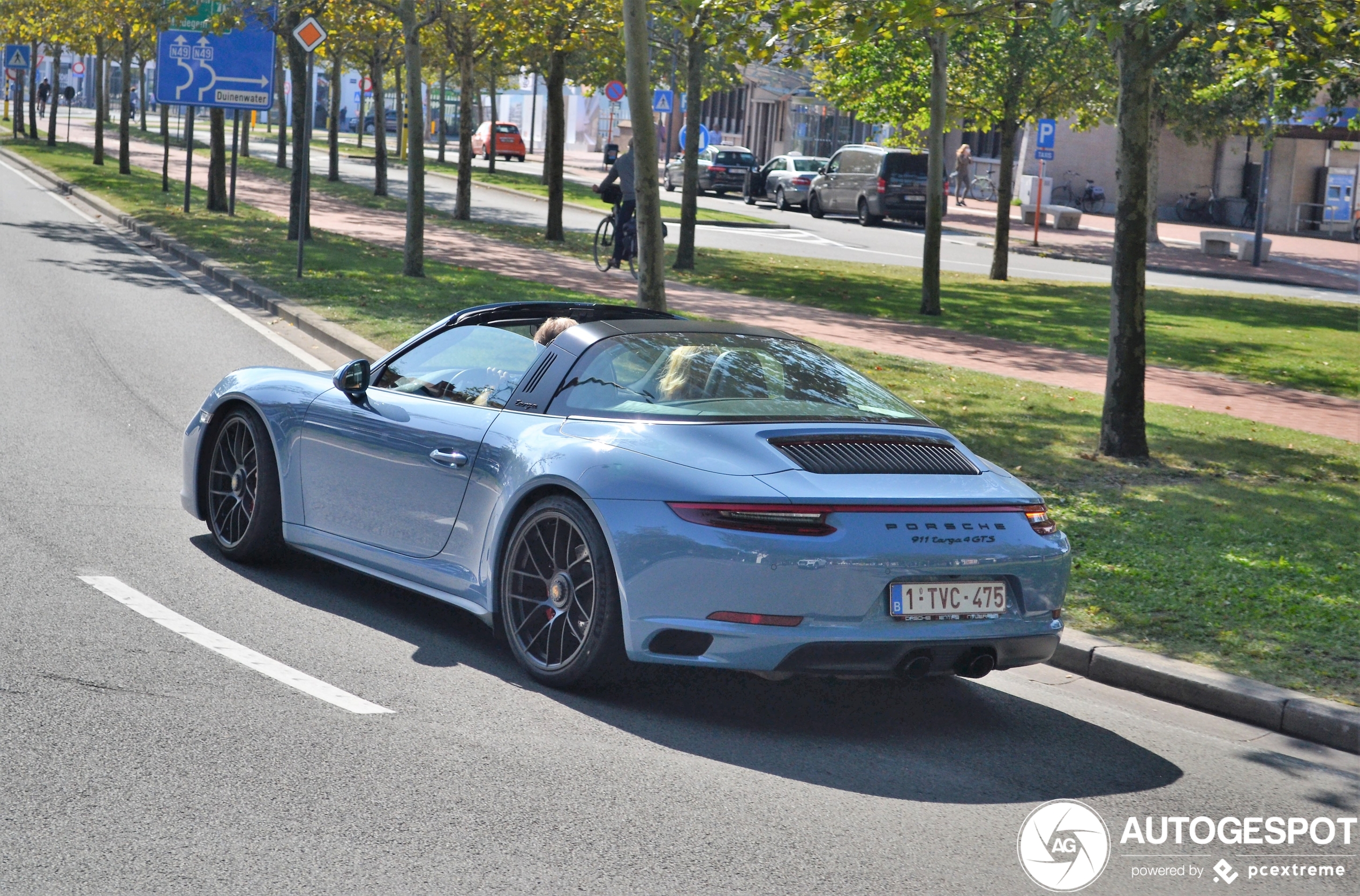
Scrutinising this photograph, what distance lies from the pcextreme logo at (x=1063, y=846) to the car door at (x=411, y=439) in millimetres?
2458

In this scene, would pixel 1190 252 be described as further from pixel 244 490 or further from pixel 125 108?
pixel 244 490

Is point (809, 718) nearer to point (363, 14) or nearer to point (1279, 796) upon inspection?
point (1279, 796)

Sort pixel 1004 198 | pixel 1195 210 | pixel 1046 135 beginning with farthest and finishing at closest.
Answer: pixel 1195 210 → pixel 1046 135 → pixel 1004 198

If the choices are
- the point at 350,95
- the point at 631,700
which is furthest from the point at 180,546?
the point at 350,95

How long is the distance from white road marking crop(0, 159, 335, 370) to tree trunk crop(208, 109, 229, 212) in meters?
2.12

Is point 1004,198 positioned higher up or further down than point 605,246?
higher up

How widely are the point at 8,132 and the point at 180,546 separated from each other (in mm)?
57538

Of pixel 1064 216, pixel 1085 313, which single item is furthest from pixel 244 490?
pixel 1064 216

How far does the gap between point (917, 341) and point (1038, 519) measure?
12470 mm

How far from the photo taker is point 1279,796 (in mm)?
4891

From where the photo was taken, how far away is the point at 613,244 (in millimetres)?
23047

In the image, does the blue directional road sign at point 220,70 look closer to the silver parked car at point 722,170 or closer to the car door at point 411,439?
the car door at point 411,439

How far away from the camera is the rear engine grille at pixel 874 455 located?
16.8 ft

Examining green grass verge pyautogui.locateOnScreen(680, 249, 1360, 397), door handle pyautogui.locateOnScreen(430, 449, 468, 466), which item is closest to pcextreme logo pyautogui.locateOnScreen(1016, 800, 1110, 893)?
door handle pyautogui.locateOnScreen(430, 449, 468, 466)
